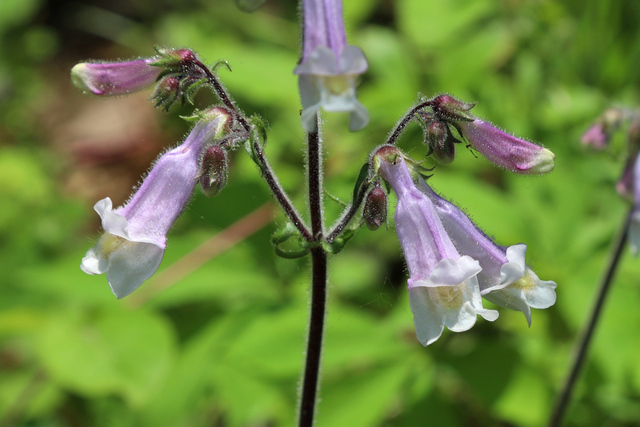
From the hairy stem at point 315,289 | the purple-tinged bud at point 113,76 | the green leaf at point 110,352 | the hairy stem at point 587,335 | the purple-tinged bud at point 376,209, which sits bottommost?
the green leaf at point 110,352

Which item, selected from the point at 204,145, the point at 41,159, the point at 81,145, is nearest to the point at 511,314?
the point at 204,145

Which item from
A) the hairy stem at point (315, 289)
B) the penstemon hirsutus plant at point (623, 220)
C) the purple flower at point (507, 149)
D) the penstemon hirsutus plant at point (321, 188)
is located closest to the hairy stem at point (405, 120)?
the penstemon hirsutus plant at point (321, 188)

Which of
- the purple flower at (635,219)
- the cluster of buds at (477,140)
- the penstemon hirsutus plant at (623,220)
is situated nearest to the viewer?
the cluster of buds at (477,140)

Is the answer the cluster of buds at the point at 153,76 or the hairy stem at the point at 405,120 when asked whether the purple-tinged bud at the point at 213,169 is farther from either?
A: the hairy stem at the point at 405,120

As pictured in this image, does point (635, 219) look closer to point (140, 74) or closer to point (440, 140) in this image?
point (440, 140)

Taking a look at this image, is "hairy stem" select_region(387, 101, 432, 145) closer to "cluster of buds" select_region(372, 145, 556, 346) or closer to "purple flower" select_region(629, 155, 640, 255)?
"cluster of buds" select_region(372, 145, 556, 346)

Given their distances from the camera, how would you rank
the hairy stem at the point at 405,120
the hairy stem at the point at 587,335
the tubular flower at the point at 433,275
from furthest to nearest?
the hairy stem at the point at 587,335
the hairy stem at the point at 405,120
the tubular flower at the point at 433,275

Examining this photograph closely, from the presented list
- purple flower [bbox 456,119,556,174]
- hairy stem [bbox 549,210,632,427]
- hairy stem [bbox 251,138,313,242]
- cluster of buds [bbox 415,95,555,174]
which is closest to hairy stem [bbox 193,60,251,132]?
hairy stem [bbox 251,138,313,242]

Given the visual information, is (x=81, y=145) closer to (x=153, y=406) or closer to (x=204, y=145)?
(x=153, y=406)
